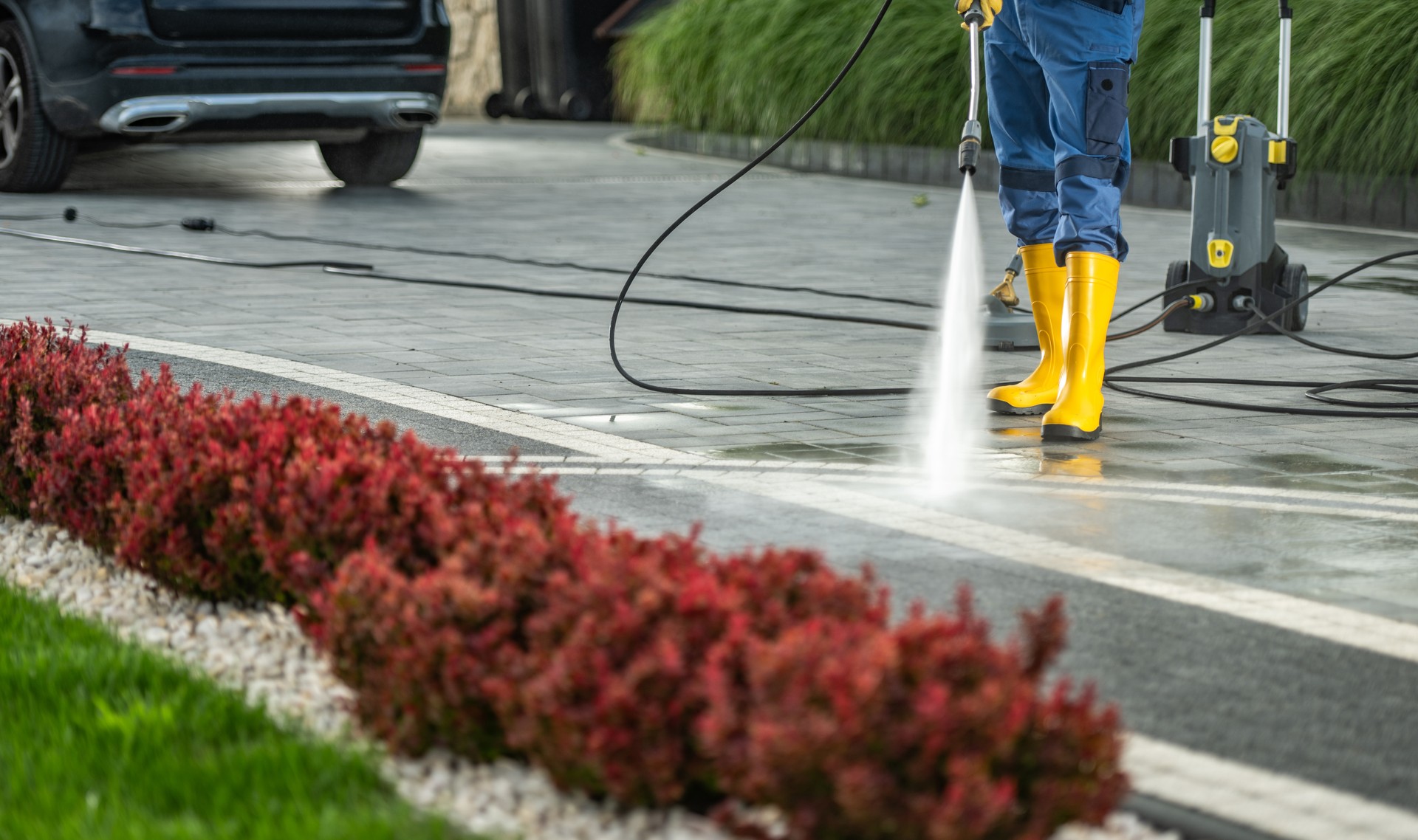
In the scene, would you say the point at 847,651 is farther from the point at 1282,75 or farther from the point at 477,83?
the point at 477,83

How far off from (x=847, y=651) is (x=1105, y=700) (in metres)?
0.91

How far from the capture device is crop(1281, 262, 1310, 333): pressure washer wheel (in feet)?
27.3

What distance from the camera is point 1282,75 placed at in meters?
8.32

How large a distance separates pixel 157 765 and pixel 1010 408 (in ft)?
12.8

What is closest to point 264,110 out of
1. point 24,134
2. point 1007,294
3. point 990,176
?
point 24,134

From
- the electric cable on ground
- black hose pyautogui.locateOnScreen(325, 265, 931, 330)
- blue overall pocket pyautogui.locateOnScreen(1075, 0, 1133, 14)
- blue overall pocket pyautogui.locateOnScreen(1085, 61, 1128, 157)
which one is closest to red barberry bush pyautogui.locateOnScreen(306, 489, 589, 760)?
blue overall pocket pyautogui.locateOnScreen(1085, 61, 1128, 157)

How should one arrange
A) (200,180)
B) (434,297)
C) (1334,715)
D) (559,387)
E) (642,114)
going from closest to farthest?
(1334,715) < (559,387) < (434,297) < (200,180) < (642,114)

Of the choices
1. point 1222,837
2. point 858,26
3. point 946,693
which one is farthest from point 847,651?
point 858,26

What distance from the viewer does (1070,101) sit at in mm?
6094

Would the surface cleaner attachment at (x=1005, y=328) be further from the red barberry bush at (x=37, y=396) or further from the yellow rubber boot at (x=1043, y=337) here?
the red barberry bush at (x=37, y=396)

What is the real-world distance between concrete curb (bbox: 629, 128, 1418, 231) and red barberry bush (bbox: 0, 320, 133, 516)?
6.22m

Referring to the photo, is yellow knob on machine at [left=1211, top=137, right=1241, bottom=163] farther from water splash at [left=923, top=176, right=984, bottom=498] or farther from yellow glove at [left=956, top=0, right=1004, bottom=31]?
yellow glove at [left=956, top=0, right=1004, bottom=31]

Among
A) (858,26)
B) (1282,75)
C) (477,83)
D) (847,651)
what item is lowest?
(477,83)

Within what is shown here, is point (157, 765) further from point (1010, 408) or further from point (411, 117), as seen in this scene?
point (411, 117)
